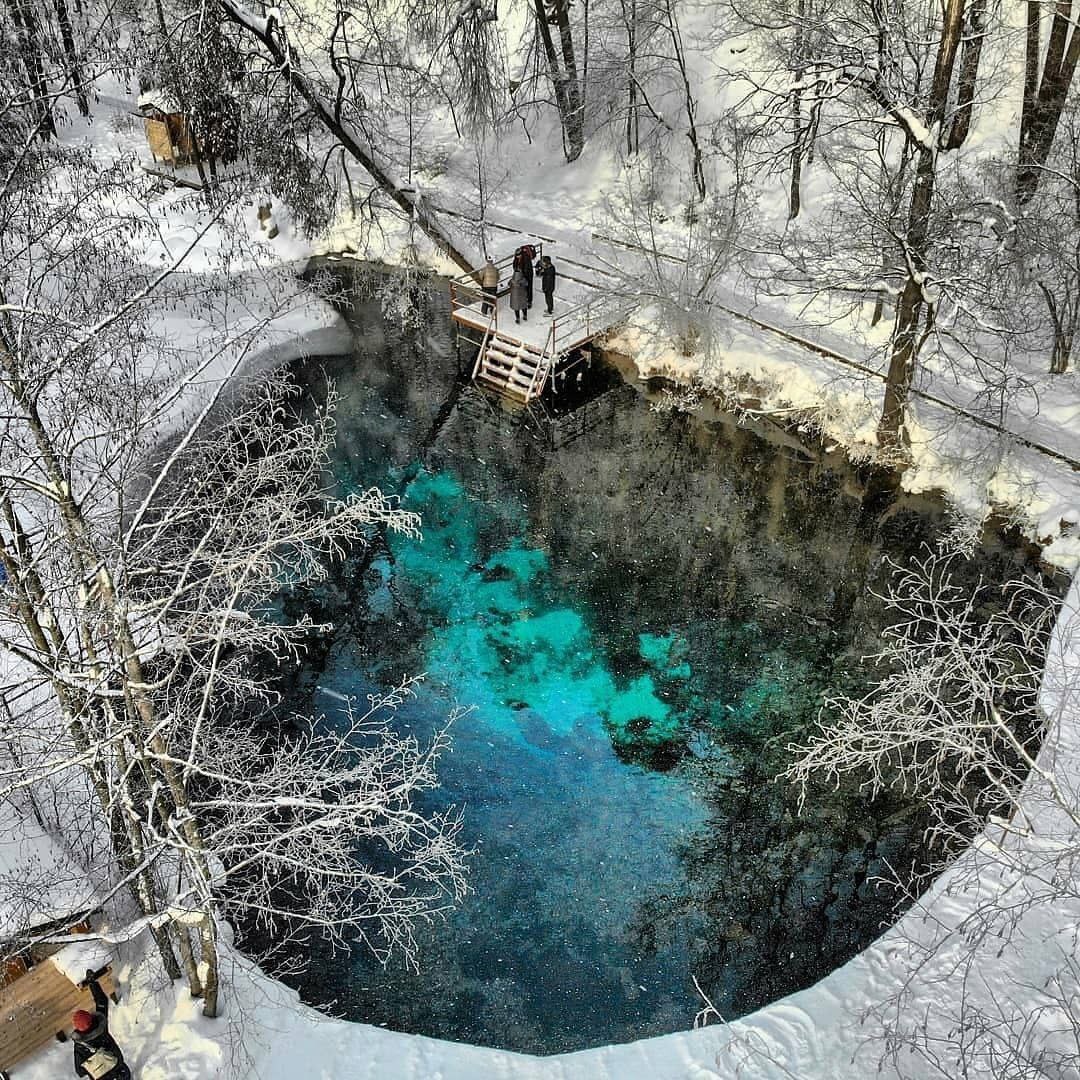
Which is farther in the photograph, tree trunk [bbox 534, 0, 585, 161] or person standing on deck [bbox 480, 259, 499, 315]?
tree trunk [bbox 534, 0, 585, 161]

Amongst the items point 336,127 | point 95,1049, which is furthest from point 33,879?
point 336,127

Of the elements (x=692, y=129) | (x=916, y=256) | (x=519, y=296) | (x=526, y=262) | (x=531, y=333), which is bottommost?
(x=531, y=333)

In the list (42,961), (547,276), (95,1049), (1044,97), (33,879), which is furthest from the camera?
(547,276)

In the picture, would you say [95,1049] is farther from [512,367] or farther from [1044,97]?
[1044,97]

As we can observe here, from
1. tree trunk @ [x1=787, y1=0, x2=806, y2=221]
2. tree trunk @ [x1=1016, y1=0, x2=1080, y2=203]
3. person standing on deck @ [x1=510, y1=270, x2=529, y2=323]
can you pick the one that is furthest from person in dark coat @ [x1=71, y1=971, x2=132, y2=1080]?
tree trunk @ [x1=1016, y1=0, x2=1080, y2=203]

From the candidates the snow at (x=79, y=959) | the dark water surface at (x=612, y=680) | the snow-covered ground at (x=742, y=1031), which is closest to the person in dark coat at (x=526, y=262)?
the dark water surface at (x=612, y=680)

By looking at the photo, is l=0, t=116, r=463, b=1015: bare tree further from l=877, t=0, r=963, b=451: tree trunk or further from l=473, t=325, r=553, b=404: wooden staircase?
l=877, t=0, r=963, b=451: tree trunk

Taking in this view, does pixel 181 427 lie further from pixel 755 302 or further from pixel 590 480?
pixel 755 302
